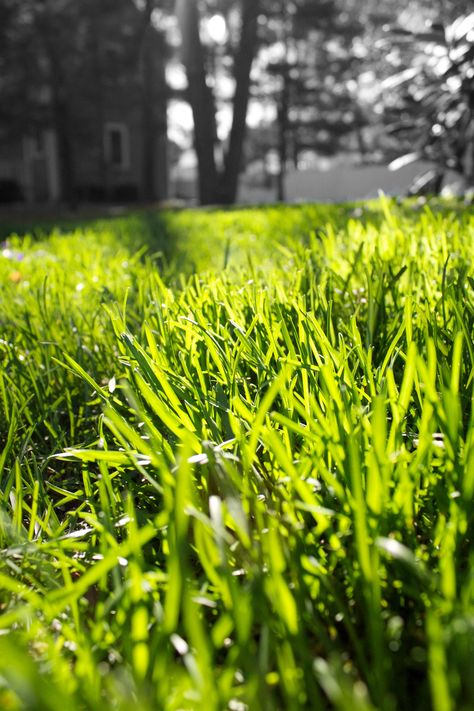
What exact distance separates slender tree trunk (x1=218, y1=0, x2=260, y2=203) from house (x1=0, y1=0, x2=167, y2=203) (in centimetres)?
523

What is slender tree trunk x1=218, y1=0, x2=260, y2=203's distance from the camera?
Answer: 17297 mm

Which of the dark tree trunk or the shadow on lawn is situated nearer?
the shadow on lawn

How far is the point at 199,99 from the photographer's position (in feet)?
54.6

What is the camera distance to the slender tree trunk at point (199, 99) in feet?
53.4

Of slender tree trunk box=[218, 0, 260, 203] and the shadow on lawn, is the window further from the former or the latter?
the shadow on lawn

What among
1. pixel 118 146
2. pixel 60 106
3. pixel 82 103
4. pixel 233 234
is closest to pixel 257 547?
pixel 233 234

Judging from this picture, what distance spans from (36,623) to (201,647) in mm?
283

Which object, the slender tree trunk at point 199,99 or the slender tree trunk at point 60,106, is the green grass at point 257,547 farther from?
the slender tree trunk at point 60,106

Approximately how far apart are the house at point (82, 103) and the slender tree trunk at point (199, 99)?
477cm

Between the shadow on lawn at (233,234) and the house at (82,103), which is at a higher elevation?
the house at (82,103)

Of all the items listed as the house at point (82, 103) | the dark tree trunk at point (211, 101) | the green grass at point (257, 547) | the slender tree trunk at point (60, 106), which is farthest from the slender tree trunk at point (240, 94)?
the green grass at point (257, 547)

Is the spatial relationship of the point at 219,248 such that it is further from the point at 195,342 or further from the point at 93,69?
the point at 93,69

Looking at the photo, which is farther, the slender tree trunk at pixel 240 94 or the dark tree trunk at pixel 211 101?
the slender tree trunk at pixel 240 94

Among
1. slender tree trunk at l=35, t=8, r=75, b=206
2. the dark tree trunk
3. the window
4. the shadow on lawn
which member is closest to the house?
slender tree trunk at l=35, t=8, r=75, b=206
